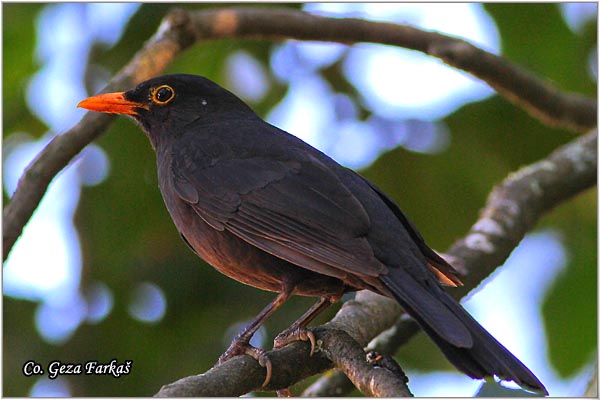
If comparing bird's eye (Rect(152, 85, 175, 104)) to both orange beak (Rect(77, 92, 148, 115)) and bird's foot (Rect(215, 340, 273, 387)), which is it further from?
bird's foot (Rect(215, 340, 273, 387))

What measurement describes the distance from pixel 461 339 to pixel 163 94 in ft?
8.66

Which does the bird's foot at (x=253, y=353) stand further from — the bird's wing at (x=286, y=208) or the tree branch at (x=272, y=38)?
Answer: the tree branch at (x=272, y=38)

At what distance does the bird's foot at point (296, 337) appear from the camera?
396 cm

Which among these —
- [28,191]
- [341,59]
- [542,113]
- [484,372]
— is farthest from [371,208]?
[341,59]

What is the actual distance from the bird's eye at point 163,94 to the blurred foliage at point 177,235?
123 cm

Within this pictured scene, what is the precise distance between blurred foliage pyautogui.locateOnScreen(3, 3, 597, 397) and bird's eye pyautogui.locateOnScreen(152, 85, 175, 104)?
123 cm

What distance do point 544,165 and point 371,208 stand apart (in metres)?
2.20

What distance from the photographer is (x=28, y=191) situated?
4.30m

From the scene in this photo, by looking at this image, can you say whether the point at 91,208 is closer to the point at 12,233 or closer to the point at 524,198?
the point at 12,233

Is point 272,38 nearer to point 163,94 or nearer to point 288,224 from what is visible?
point 163,94

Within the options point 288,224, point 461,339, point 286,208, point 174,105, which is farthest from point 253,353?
point 174,105

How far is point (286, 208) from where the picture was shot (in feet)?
14.2

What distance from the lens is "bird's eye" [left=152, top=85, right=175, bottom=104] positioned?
5371 mm

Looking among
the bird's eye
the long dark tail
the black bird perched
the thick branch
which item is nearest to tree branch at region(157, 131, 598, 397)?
the thick branch
